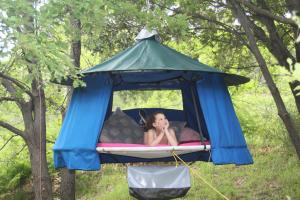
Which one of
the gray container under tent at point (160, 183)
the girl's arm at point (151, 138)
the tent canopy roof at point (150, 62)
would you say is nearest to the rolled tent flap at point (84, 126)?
the tent canopy roof at point (150, 62)

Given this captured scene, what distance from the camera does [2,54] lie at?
10.8 ft

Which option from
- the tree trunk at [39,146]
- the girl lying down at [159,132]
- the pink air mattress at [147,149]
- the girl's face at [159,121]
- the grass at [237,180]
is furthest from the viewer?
the grass at [237,180]

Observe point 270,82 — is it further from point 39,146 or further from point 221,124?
point 39,146

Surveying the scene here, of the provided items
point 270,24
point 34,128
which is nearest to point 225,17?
point 270,24

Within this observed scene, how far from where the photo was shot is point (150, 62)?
13.6 feet

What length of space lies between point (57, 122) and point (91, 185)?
1.29 metres

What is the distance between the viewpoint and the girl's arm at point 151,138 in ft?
14.6

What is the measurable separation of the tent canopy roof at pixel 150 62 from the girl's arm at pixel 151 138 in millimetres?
736

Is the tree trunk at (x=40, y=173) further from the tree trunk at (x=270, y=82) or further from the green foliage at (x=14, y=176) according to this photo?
the tree trunk at (x=270, y=82)

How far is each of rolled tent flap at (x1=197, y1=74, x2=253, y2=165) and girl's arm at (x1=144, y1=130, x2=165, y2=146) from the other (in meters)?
0.48

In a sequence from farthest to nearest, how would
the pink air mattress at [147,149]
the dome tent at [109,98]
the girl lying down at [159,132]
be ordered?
→ the girl lying down at [159,132]
the dome tent at [109,98]
the pink air mattress at [147,149]

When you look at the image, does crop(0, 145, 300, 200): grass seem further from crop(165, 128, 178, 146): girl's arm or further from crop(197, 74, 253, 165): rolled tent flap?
crop(165, 128, 178, 146): girl's arm

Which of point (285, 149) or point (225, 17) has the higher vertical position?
point (225, 17)

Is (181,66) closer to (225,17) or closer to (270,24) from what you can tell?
(270,24)
